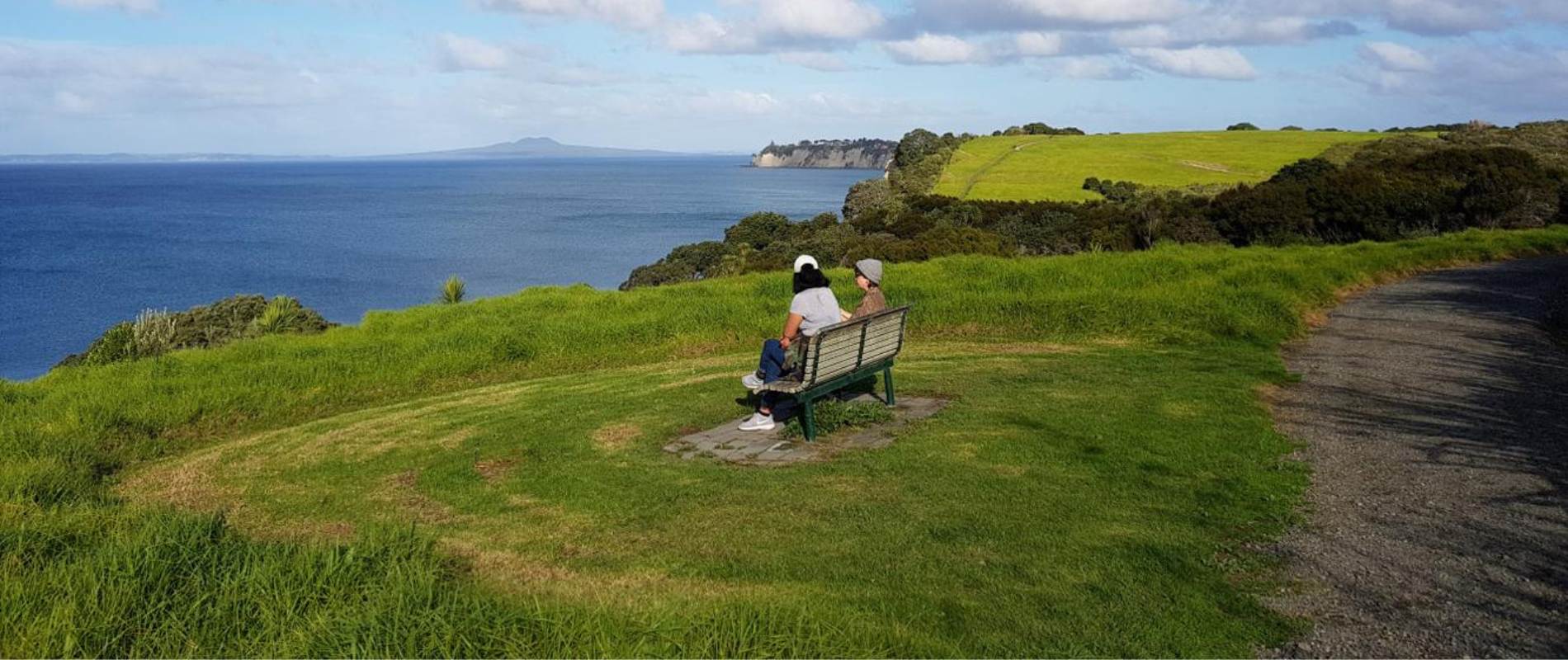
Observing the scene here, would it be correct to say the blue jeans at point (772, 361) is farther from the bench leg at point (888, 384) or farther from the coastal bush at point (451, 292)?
the coastal bush at point (451, 292)

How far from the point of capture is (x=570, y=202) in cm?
11150

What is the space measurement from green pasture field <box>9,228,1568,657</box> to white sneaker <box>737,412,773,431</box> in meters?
0.59

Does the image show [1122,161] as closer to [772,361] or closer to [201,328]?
[201,328]

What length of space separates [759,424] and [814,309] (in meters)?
0.93

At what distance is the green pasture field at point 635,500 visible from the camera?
4.17 metres

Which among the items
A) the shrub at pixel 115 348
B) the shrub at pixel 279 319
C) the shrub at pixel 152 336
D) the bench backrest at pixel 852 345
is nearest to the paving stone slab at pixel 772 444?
the bench backrest at pixel 852 345

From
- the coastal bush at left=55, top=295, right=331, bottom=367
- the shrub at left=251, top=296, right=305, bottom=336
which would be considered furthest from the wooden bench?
the shrub at left=251, top=296, right=305, bottom=336

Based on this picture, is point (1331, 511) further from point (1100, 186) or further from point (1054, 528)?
point (1100, 186)

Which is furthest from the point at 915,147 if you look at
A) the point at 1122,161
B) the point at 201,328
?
the point at 201,328

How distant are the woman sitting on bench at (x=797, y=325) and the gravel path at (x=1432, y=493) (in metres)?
3.34

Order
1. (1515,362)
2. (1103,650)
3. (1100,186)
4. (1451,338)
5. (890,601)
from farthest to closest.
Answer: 1. (1100,186)
2. (1451,338)
3. (1515,362)
4. (890,601)
5. (1103,650)

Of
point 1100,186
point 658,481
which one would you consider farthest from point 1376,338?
point 1100,186

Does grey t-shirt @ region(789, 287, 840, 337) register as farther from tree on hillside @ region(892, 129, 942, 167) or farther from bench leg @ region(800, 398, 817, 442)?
tree on hillside @ region(892, 129, 942, 167)

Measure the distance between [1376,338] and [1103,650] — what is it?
8769 mm
